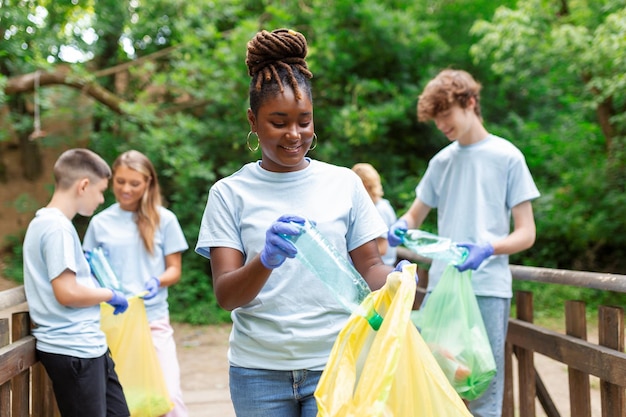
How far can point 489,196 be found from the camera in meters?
2.80

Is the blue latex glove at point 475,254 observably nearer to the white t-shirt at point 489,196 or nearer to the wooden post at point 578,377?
the white t-shirt at point 489,196

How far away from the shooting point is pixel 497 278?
2.83 metres

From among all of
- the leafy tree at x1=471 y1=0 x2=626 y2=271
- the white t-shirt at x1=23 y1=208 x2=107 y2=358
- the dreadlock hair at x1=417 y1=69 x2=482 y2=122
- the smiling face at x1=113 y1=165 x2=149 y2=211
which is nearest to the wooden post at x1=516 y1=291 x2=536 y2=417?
the dreadlock hair at x1=417 y1=69 x2=482 y2=122

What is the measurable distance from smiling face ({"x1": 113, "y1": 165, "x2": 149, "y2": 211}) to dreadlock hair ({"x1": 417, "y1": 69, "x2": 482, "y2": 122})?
1599 millimetres

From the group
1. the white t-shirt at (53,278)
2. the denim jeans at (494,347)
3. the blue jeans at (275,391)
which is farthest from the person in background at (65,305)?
the denim jeans at (494,347)

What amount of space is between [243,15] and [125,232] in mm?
6637

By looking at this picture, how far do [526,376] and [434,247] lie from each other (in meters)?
0.91

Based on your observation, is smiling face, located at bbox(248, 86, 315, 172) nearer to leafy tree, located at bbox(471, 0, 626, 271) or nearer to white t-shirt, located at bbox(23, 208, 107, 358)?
white t-shirt, located at bbox(23, 208, 107, 358)

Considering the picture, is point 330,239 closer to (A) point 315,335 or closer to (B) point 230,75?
(A) point 315,335

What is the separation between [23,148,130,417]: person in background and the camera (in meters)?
2.62

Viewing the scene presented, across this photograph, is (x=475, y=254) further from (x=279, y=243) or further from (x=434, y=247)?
(x=279, y=243)

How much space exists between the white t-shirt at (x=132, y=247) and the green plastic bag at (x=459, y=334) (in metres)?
1.52

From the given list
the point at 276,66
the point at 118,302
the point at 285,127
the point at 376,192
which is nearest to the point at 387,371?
A: the point at 285,127

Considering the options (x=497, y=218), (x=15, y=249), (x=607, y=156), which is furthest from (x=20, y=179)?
(x=497, y=218)
